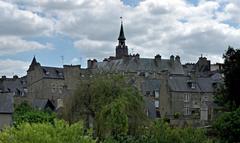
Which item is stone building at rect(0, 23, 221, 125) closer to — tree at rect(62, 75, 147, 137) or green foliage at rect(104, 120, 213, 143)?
tree at rect(62, 75, 147, 137)

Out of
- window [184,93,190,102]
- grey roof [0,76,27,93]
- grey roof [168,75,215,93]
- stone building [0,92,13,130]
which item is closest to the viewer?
stone building [0,92,13,130]

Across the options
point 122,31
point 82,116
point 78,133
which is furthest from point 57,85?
point 78,133

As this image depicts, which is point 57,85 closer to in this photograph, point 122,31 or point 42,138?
point 122,31

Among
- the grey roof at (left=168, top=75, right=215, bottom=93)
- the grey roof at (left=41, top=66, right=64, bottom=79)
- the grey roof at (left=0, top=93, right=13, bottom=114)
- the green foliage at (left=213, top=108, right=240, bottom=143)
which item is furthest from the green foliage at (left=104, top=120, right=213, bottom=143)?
the grey roof at (left=41, top=66, right=64, bottom=79)

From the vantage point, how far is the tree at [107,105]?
59.1 metres

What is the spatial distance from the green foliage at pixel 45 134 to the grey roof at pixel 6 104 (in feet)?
118

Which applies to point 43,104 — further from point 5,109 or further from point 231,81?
point 231,81

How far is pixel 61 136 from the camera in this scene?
3095 centimetres

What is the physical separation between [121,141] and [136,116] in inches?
460

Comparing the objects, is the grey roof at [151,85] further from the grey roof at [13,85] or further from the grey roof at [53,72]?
the grey roof at [13,85]

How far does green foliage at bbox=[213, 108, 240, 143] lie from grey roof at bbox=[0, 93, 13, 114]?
24.1 metres

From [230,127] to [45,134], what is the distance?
85.1ft

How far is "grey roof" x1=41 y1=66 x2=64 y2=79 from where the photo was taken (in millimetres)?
129337

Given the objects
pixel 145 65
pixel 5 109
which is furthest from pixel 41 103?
pixel 145 65
